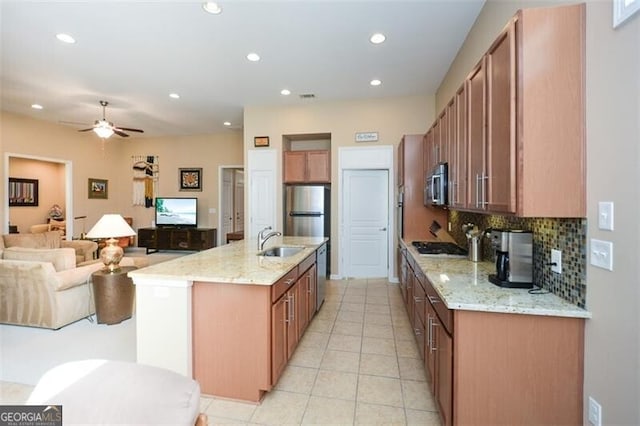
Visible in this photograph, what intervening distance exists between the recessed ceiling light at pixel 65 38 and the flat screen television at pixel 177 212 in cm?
454

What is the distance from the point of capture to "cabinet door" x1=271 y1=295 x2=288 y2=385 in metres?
1.95

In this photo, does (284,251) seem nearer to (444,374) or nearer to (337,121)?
(444,374)

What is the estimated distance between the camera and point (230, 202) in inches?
312

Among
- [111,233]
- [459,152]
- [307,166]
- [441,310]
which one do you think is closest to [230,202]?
[307,166]

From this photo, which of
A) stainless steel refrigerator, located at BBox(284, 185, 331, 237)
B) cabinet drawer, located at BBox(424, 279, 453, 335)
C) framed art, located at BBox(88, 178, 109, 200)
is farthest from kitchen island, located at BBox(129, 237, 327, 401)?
framed art, located at BBox(88, 178, 109, 200)

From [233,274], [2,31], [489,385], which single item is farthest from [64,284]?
[489,385]

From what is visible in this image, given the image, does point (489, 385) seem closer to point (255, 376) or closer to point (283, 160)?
point (255, 376)

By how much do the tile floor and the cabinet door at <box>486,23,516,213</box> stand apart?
4.74 ft

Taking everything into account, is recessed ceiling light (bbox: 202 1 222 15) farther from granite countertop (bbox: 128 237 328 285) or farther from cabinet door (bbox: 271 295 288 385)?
cabinet door (bbox: 271 295 288 385)

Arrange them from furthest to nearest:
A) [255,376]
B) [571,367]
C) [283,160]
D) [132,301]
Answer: [283,160], [132,301], [255,376], [571,367]

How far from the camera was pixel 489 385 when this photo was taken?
4.71ft

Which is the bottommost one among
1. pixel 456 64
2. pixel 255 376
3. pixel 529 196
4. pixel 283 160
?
pixel 255 376

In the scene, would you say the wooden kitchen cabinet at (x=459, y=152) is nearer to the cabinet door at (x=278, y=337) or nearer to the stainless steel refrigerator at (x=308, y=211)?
the cabinet door at (x=278, y=337)

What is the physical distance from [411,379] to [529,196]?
1636mm
